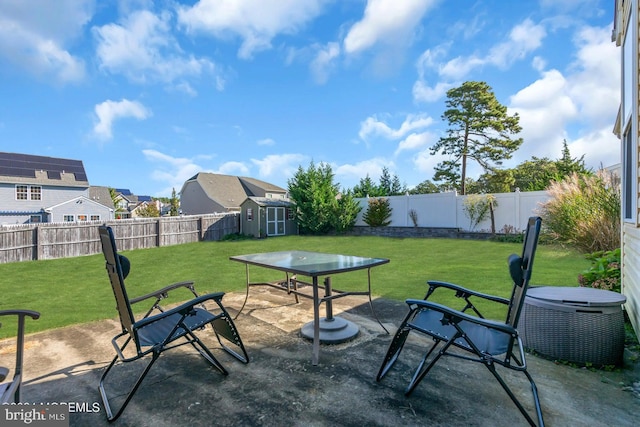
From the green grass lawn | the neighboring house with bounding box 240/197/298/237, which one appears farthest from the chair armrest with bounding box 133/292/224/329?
the neighboring house with bounding box 240/197/298/237

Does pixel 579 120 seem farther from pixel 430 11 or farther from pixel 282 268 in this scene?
pixel 282 268

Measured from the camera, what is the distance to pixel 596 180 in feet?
21.0

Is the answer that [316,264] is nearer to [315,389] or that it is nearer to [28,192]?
[315,389]

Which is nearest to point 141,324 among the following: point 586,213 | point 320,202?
point 586,213

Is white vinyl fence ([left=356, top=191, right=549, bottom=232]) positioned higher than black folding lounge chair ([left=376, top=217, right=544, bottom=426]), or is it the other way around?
white vinyl fence ([left=356, top=191, right=549, bottom=232])

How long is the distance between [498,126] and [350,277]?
18.8 meters

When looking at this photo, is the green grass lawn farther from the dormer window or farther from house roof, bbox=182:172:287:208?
the dormer window

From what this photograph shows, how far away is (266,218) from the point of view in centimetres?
→ 1570

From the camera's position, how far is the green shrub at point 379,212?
1563 centimetres

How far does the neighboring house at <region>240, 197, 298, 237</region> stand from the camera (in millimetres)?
15484

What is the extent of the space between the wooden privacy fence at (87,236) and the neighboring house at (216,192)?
331 inches

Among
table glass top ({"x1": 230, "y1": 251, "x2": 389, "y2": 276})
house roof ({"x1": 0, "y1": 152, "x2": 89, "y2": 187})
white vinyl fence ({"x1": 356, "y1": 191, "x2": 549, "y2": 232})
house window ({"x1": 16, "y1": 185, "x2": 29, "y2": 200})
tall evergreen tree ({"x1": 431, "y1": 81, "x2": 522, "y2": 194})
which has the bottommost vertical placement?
table glass top ({"x1": 230, "y1": 251, "x2": 389, "y2": 276})

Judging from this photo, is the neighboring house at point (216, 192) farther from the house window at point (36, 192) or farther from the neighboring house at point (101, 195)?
the house window at point (36, 192)

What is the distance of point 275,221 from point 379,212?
5396mm
